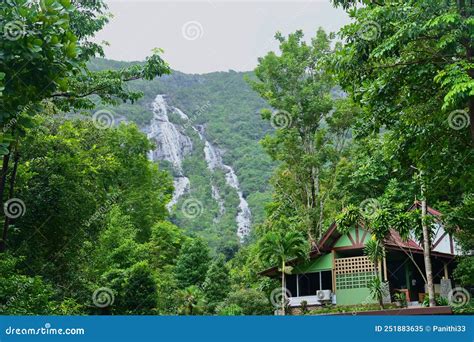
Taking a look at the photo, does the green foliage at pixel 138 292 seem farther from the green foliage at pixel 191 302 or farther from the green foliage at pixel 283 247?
the green foliage at pixel 283 247

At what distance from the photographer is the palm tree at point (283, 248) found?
25.0 m

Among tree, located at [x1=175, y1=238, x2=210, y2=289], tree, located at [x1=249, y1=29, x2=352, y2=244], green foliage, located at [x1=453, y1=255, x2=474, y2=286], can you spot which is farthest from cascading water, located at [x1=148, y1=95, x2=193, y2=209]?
green foliage, located at [x1=453, y1=255, x2=474, y2=286]

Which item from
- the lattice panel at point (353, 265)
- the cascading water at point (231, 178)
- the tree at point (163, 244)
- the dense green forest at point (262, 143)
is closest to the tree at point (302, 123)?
the dense green forest at point (262, 143)

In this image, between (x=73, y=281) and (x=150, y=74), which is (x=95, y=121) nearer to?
(x=73, y=281)

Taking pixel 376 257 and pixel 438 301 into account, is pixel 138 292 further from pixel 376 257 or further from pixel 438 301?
pixel 438 301

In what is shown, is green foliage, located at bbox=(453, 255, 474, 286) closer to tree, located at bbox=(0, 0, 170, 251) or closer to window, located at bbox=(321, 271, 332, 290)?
window, located at bbox=(321, 271, 332, 290)

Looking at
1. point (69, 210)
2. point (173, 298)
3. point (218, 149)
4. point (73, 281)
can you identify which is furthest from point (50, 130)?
point (218, 149)

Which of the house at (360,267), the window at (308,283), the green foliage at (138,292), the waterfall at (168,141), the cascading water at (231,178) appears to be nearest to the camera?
the house at (360,267)

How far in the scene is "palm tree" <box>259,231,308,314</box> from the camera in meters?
25.0

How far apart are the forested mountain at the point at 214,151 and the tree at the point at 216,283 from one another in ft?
82.4

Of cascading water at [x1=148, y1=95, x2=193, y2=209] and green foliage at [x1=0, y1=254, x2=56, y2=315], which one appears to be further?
cascading water at [x1=148, y1=95, x2=193, y2=209]

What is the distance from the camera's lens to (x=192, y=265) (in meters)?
33.1

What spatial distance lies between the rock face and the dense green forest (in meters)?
37.4

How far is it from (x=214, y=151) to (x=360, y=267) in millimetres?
79196
